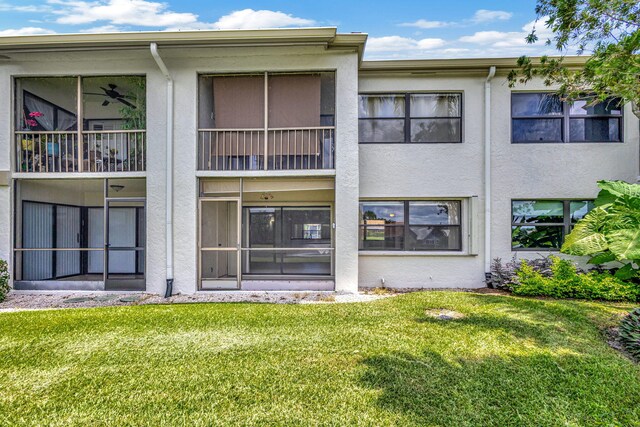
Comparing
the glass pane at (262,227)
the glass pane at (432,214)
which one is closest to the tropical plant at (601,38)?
the glass pane at (432,214)

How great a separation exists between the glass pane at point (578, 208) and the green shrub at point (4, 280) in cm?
1390

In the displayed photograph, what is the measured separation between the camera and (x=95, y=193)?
37.2ft

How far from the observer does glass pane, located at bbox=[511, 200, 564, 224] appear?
31.0 ft

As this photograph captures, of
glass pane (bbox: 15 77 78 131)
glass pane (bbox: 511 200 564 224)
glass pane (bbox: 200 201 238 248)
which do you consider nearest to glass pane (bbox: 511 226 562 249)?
glass pane (bbox: 511 200 564 224)

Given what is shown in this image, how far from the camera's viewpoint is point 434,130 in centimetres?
959

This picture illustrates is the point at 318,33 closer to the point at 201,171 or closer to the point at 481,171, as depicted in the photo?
the point at 201,171

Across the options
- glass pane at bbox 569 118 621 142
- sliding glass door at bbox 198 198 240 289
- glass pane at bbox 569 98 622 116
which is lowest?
sliding glass door at bbox 198 198 240 289

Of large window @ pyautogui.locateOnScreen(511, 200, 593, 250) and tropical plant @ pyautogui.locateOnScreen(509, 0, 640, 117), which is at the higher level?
tropical plant @ pyautogui.locateOnScreen(509, 0, 640, 117)

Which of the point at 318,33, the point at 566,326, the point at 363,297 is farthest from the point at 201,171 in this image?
the point at 566,326

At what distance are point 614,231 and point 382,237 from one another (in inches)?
204

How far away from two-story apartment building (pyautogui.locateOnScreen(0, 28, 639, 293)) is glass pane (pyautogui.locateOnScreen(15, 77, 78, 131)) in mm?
43

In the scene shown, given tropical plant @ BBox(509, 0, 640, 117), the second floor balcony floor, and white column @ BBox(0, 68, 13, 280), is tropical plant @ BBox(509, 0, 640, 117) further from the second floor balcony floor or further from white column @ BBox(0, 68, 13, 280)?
white column @ BBox(0, 68, 13, 280)

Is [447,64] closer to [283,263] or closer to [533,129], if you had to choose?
[533,129]

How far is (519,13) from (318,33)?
16.0ft
